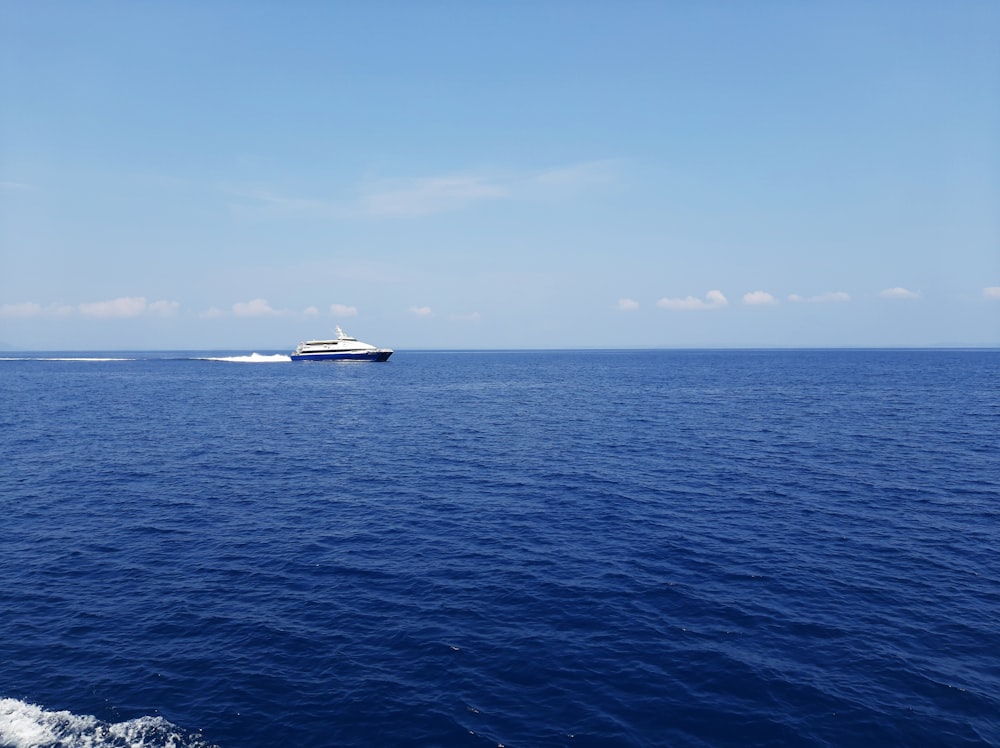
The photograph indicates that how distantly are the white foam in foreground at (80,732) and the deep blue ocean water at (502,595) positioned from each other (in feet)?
0.32

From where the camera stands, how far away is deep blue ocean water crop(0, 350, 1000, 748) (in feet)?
68.3

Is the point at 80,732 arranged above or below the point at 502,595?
below

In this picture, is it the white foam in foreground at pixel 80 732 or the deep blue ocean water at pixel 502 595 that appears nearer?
the white foam in foreground at pixel 80 732

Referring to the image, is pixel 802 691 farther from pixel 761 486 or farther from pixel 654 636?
pixel 761 486

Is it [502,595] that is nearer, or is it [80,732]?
[80,732]

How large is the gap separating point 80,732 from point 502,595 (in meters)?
19.0

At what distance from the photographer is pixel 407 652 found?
81.3 ft

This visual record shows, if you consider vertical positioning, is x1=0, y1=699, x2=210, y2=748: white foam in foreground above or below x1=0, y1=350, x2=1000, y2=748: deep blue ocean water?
below

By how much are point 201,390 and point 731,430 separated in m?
136

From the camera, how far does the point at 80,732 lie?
19.9m

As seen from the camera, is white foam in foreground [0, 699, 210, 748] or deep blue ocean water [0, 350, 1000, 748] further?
deep blue ocean water [0, 350, 1000, 748]

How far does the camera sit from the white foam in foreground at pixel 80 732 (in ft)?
63.7

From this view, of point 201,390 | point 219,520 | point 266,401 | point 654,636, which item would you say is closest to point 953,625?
point 654,636

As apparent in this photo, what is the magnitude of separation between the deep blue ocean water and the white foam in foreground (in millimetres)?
97
